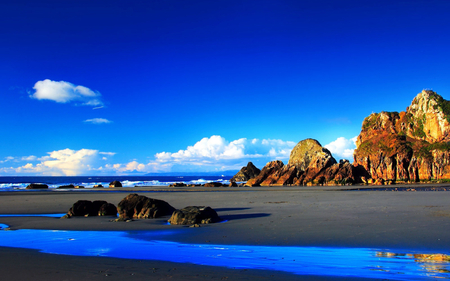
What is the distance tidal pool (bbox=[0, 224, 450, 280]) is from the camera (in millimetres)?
6120

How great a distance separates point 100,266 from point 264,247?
4443 millimetres

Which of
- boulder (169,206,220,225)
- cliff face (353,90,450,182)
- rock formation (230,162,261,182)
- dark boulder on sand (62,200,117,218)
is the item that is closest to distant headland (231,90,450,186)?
cliff face (353,90,450,182)

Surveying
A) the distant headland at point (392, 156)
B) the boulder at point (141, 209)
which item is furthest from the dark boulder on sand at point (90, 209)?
the distant headland at point (392, 156)

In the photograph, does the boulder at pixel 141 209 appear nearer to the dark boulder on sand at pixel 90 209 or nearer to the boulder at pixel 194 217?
the dark boulder on sand at pixel 90 209

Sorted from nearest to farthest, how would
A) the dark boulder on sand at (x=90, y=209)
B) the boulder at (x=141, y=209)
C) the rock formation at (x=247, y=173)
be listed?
the boulder at (x=141, y=209) < the dark boulder on sand at (x=90, y=209) < the rock formation at (x=247, y=173)

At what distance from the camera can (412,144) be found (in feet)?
262

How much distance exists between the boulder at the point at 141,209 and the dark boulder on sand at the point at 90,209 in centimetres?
138

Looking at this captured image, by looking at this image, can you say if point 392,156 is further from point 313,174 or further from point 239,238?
point 239,238

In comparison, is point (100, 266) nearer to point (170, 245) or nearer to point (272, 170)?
point (170, 245)

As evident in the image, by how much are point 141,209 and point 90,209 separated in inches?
129

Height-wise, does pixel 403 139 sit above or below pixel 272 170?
above

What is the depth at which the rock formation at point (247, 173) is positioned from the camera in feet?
373

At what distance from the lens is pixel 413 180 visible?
238ft

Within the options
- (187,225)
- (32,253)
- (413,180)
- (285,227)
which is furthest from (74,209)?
(413,180)
